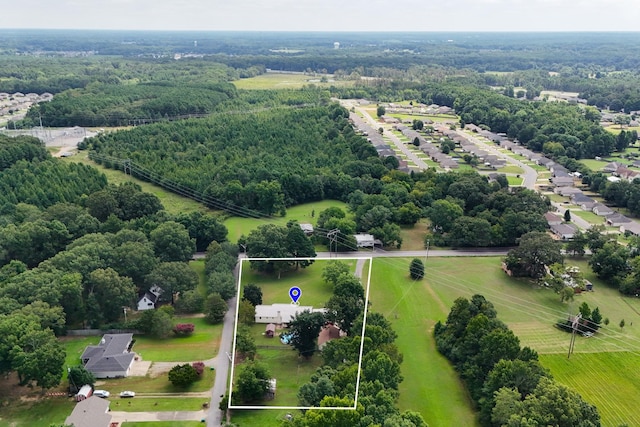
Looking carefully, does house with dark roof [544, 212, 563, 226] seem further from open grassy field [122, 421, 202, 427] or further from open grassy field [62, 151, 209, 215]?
open grassy field [122, 421, 202, 427]

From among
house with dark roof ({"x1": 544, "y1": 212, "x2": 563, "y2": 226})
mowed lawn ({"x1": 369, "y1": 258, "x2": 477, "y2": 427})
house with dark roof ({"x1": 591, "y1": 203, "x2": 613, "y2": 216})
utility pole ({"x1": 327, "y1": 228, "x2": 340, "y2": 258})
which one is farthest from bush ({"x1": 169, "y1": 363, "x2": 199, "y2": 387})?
house with dark roof ({"x1": 591, "y1": 203, "x2": 613, "y2": 216})

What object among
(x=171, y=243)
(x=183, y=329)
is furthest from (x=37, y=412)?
(x=171, y=243)

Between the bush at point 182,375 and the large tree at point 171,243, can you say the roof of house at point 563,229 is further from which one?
the bush at point 182,375

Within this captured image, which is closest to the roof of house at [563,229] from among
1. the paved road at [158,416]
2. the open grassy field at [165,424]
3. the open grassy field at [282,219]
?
the open grassy field at [282,219]

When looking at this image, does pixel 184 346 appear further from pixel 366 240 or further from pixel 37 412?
pixel 366 240

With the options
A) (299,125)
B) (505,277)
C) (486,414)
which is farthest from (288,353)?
(299,125)

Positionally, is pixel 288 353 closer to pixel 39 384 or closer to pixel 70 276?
pixel 39 384

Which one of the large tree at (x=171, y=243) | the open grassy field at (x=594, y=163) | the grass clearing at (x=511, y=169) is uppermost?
the large tree at (x=171, y=243)
